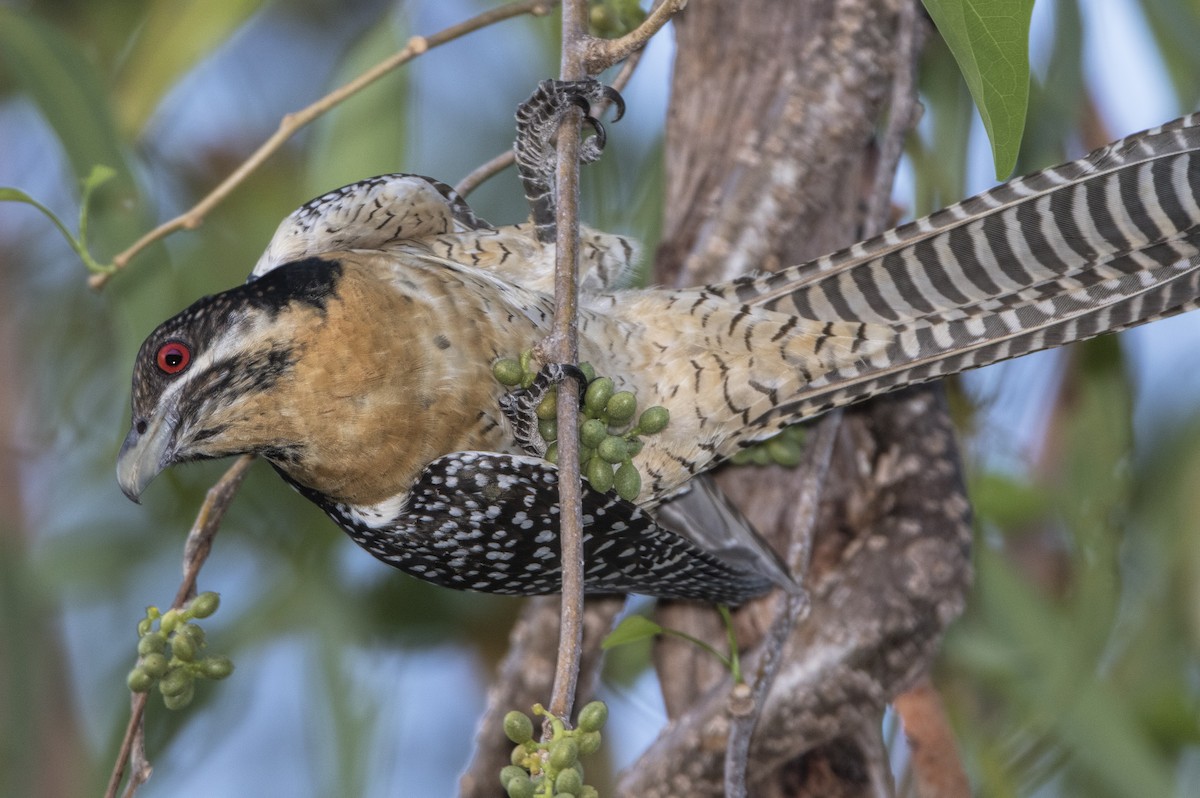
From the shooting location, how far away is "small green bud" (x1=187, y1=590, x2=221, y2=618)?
5.22 ft

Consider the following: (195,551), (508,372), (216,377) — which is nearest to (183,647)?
(195,551)

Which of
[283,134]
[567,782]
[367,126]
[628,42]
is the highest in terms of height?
[367,126]

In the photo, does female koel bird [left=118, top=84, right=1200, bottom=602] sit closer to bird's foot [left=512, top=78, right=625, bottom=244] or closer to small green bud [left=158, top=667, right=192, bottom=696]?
bird's foot [left=512, top=78, right=625, bottom=244]

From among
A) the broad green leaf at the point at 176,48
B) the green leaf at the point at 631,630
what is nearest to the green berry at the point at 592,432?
the green leaf at the point at 631,630

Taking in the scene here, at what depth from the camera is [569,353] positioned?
53.5 inches

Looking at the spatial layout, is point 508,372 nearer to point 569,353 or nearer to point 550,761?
point 569,353

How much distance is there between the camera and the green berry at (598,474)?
156 centimetres

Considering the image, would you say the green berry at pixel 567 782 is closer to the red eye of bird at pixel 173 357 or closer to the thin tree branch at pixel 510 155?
the red eye of bird at pixel 173 357

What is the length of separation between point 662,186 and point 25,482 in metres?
1.71

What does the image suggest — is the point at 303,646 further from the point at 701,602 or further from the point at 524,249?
the point at 524,249

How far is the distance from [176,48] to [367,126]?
0.43 m

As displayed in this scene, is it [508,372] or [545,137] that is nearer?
[508,372]

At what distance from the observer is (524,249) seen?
2.03 metres

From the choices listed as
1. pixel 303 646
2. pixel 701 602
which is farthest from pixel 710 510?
pixel 303 646
